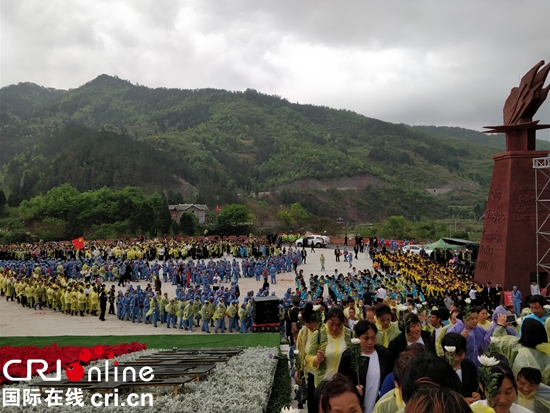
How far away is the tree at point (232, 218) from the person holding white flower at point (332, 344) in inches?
2053

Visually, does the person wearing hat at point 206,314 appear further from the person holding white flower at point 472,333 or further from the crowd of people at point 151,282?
the person holding white flower at point 472,333

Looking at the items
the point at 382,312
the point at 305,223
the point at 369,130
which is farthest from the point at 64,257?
the point at 369,130

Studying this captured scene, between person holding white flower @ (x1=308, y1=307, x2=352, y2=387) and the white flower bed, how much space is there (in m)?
2.19

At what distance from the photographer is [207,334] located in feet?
50.3

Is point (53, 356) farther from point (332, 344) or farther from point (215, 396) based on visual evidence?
point (332, 344)

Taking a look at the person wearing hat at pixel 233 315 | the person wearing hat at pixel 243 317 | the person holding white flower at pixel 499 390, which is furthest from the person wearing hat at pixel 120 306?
the person holding white flower at pixel 499 390

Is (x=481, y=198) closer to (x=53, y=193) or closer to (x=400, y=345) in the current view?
(x=53, y=193)

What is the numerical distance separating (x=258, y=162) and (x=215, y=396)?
13550cm

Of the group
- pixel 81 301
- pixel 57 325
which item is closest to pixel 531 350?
pixel 57 325

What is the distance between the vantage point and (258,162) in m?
141

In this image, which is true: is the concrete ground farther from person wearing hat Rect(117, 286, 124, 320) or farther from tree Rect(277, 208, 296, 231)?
tree Rect(277, 208, 296, 231)

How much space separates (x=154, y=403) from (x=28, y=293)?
1610cm

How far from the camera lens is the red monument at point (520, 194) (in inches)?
685

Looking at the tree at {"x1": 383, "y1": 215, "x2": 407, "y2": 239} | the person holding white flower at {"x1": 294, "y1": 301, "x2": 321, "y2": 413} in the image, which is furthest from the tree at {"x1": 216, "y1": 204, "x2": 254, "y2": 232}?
the person holding white flower at {"x1": 294, "y1": 301, "x2": 321, "y2": 413}
